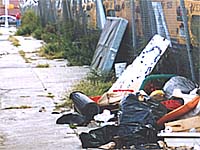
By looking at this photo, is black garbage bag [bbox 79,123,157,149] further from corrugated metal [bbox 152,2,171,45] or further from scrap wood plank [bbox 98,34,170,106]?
corrugated metal [bbox 152,2,171,45]

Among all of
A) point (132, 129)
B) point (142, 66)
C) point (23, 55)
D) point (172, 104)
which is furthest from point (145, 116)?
point (23, 55)

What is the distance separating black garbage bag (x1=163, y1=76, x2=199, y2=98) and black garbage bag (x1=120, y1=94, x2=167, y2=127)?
82 centimetres

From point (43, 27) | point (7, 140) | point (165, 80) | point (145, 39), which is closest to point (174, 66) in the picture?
point (165, 80)

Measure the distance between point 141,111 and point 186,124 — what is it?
1.90ft

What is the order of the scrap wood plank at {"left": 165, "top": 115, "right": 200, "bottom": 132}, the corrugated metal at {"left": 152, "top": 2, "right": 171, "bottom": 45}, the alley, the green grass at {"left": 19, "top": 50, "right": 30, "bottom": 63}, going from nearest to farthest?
A: the scrap wood plank at {"left": 165, "top": 115, "right": 200, "bottom": 132} < the alley < the corrugated metal at {"left": 152, "top": 2, "right": 171, "bottom": 45} < the green grass at {"left": 19, "top": 50, "right": 30, "bottom": 63}

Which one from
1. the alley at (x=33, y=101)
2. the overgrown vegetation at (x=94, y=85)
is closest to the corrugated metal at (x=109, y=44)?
the overgrown vegetation at (x=94, y=85)

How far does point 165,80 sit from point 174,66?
2.28 ft

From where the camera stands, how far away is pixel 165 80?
28.7 feet

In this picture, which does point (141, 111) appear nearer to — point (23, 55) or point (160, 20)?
point (160, 20)

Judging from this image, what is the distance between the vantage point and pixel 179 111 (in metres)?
6.83

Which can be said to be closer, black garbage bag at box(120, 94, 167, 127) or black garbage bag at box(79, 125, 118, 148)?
black garbage bag at box(79, 125, 118, 148)

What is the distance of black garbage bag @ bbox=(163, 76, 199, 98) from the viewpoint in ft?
25.9

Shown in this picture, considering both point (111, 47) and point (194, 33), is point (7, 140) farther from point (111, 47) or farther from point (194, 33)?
point (111, 47)

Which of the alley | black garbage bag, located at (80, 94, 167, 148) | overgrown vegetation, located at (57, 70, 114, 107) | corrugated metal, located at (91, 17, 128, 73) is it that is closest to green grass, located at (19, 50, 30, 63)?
the alley
